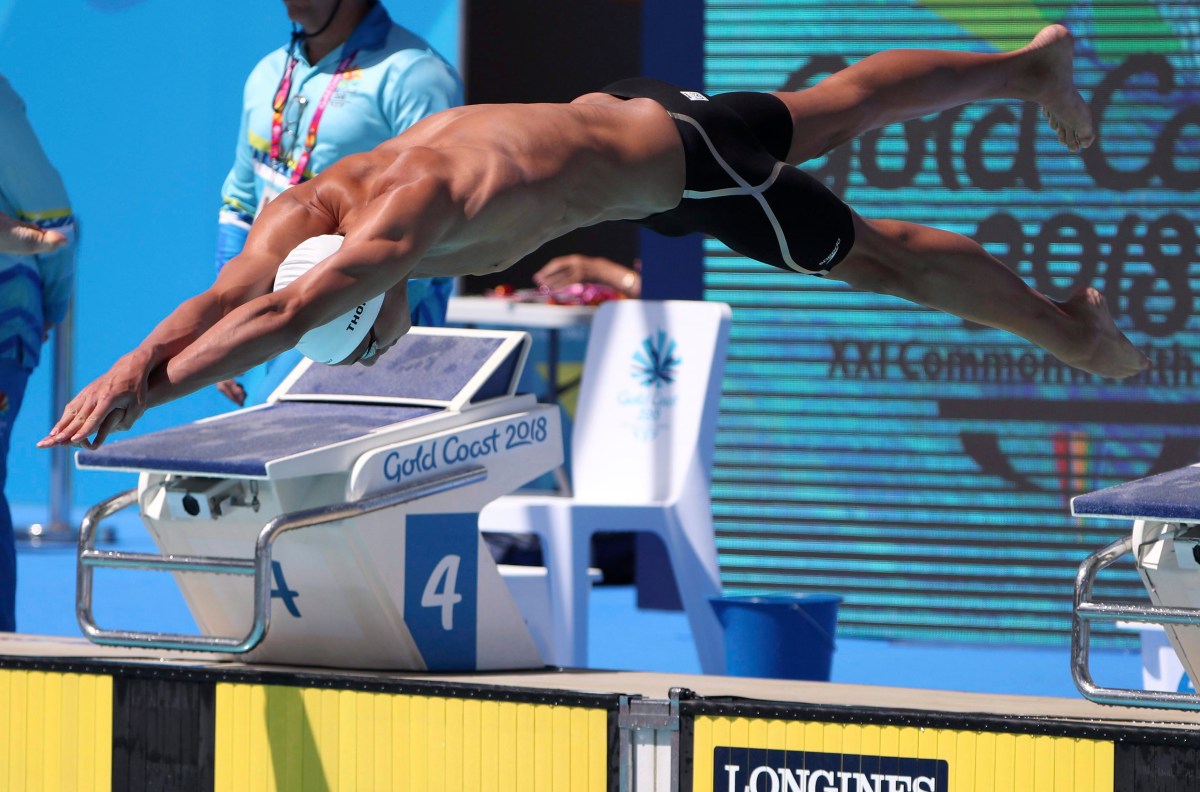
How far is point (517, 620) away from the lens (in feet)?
14.9

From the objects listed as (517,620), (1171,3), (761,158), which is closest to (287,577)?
(517,620)

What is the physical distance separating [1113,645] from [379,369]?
3846mm

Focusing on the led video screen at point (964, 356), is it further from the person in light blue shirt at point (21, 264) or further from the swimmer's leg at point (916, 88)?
the person in light blue shirt at point (21, 264)

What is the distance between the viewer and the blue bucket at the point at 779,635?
548 cm

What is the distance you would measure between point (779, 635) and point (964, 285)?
5.02ft

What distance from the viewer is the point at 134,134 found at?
10.5 meters

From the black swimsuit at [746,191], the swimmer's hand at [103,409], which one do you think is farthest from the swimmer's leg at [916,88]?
the swimmer's hand at [103,409]

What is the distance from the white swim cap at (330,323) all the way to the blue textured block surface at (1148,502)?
1.45 metres

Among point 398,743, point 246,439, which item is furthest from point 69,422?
point 246,439

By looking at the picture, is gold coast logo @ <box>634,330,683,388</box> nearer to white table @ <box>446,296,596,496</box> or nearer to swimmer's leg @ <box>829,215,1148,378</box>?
white table @ <box>446,296,596,496</box>

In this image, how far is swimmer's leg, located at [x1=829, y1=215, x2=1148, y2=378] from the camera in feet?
14.3

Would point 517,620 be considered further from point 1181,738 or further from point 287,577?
point 1181,738

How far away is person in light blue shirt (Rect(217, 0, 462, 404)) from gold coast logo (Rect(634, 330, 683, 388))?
1427 millimetres

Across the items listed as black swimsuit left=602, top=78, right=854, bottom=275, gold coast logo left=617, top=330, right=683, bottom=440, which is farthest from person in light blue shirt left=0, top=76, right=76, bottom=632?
gold coast logo left=617, top=330, right=683, bottom=440
